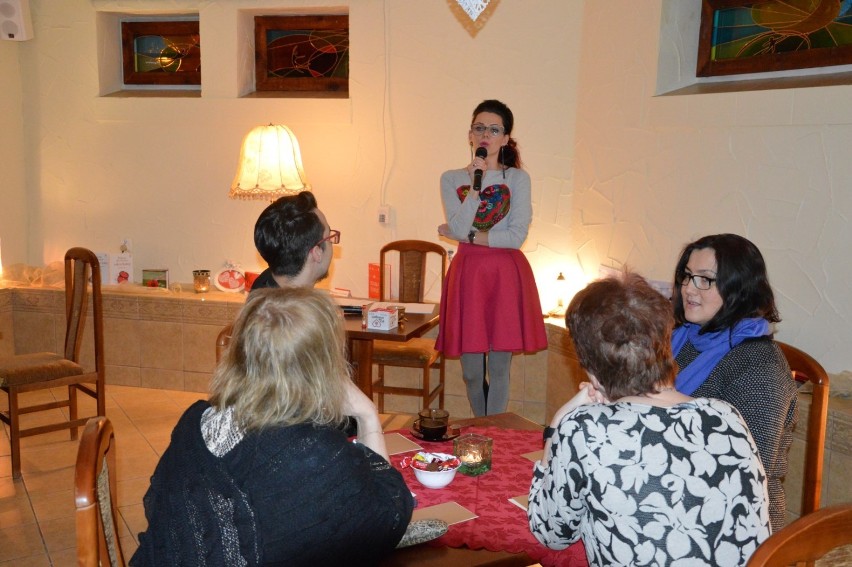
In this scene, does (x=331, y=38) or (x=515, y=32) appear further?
(x=331, y=38)

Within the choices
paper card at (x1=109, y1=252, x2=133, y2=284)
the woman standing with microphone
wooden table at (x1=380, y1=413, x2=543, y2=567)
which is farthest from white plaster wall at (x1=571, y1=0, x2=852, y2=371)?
paper card at (x1=109, y1=252, x2=133, y2=284)

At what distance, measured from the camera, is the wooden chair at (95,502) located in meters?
1.31

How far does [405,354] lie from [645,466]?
9.05 ft

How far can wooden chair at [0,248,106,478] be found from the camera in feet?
11.8

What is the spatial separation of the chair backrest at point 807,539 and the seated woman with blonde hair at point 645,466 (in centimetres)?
17

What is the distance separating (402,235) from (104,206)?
1963 mm

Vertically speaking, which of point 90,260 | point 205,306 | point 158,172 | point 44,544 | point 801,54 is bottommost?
point 44,544

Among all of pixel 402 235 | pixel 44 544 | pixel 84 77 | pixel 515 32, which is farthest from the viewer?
pixel 84 77

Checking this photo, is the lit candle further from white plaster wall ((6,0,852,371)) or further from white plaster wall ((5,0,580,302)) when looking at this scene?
white plaster wall ((5,0,580,302))

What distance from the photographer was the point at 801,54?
11.0 ft

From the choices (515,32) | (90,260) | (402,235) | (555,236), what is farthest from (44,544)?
(515,32)

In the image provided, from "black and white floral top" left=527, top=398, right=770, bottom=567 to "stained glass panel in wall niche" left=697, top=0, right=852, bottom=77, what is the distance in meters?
2.43

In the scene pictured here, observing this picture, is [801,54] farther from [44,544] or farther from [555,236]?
[44,544]

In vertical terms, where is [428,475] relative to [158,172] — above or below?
below
